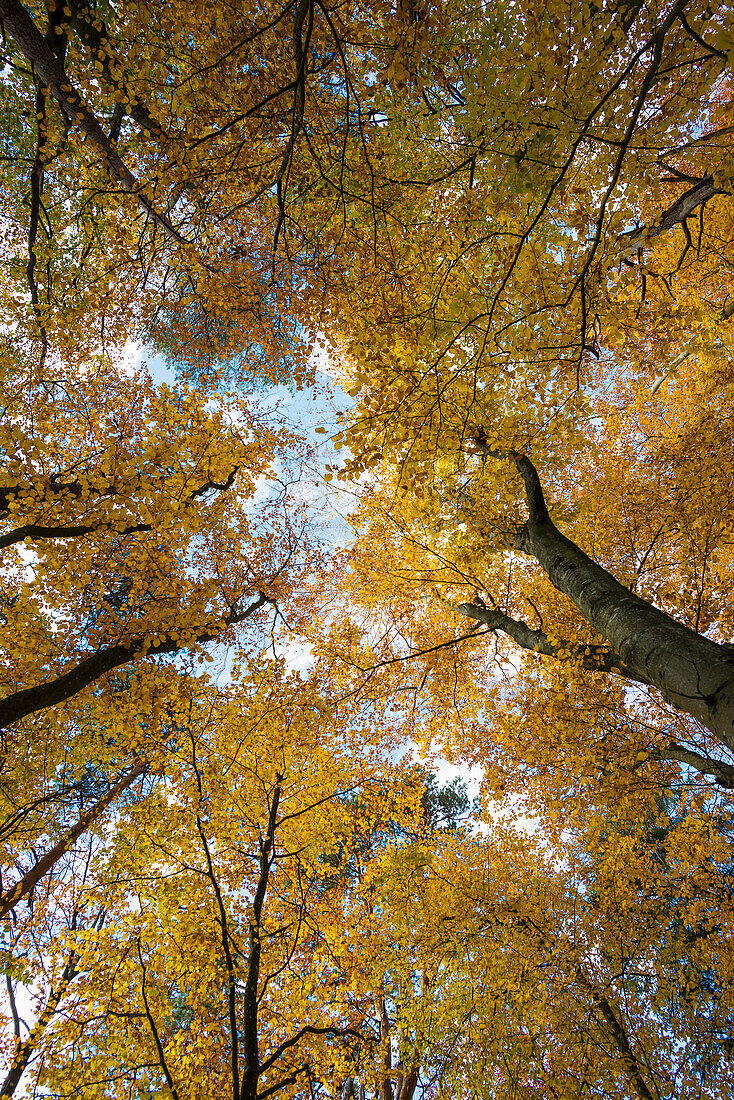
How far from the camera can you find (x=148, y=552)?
6945 mm

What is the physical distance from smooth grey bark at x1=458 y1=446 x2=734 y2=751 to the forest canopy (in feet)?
0.11

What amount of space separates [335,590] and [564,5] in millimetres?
10211

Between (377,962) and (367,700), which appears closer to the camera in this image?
(377,962)

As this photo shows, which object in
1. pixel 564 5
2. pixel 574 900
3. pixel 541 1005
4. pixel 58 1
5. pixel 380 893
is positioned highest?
pixel 58 1

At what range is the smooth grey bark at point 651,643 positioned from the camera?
102 inches

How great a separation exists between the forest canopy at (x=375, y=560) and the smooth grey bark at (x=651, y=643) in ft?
0.11

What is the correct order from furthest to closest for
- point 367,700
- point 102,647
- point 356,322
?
1. point 367,700
2. point 102,647
3. point 356,322

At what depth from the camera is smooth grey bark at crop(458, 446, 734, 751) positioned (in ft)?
8.50

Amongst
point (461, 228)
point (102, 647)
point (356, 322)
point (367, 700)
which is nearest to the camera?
point (461, 228)

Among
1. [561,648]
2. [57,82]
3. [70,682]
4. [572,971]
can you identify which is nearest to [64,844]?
[70,682]

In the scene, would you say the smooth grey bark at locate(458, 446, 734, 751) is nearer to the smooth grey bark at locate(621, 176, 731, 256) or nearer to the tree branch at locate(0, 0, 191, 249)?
the smooth grey bark at locate(621, 176, 731, 256)

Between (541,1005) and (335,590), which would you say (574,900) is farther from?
(335,590)

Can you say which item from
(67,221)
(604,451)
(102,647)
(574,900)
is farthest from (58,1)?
(574,900)

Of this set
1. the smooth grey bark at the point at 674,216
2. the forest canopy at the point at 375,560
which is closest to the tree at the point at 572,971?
the forest canopy at the point at 375,560
